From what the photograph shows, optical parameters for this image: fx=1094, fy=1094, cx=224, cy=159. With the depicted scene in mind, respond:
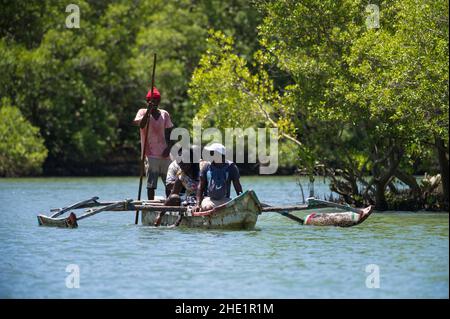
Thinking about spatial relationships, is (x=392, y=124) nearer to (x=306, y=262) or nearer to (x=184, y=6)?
(x=306, y=262)

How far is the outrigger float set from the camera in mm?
19391

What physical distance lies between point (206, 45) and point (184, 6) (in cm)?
345

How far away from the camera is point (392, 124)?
24062 mm

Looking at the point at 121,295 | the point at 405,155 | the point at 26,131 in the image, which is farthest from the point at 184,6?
the point at 121,295

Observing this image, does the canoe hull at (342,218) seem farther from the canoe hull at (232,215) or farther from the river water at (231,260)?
the canoe hull at (232,215)

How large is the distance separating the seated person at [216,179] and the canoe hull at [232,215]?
222 millimetres

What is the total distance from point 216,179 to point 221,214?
0.63 meters

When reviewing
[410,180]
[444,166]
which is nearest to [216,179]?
[444,166]

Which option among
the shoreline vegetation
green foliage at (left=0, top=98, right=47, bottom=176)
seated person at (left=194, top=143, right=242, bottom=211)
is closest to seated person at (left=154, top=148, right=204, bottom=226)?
seated person at (left=194, top=143, right=242, bottom=211)

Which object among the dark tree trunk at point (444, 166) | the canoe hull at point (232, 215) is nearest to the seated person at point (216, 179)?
the canoe hull at point (232, 215)

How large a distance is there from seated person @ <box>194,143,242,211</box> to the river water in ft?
1.84

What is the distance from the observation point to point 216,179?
1955 cm

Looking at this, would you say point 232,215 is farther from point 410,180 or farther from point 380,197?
point 410,180
